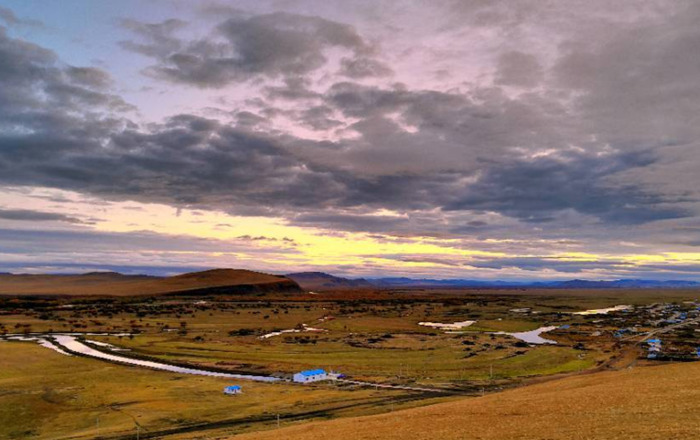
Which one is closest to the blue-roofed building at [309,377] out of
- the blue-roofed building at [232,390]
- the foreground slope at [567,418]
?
the blue-roofed building at [232,390]

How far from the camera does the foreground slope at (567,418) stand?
23858 millimetres

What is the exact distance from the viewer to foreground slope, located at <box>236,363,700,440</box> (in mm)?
23858

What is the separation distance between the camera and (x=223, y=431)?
48.0 m

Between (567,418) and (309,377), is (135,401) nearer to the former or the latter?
(309,377)

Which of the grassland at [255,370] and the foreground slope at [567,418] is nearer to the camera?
→ the foreground slope at [567,418]

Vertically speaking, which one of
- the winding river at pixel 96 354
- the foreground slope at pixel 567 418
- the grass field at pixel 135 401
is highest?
the foreground slope at pixel 567 418

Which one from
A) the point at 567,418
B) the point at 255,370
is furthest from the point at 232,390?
the point at 567,418

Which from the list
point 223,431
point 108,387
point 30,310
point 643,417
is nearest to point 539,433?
point 643,417

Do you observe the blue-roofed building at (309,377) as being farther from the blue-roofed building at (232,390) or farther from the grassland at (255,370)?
the blue-roofed building at (232,390)

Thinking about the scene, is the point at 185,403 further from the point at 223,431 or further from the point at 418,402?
the point at 418,402

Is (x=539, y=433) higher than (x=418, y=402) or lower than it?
higher

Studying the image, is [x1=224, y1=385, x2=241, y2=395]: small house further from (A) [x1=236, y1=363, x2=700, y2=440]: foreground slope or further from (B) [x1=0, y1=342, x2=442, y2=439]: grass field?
(A) [x1=236, y1=363, x2=700, y2=440]: foreground slope

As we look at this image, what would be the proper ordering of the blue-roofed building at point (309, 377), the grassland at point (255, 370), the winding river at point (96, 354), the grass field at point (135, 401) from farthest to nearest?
1. the winding river at point (96, 354)
2. the blue-roofed building at point (309, 377)
3. the grassland at point (255, 370)
4. the grass field at point (135, 401)

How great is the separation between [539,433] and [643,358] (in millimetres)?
81443
